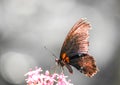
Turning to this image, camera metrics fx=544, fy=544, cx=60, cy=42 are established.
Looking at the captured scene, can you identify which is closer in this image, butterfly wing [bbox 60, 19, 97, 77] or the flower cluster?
the flower cluster

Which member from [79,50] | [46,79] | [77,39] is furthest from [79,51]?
[46,79]

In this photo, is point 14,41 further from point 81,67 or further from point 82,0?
point 81,67

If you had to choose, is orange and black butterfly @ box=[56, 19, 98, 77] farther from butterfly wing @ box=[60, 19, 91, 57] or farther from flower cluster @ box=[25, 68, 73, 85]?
flower cluster @ box=[25, 68, 73, 85]

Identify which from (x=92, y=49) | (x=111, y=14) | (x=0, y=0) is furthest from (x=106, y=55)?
(x=0, y=0)

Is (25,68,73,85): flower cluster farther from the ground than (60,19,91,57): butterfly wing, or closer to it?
closer to it

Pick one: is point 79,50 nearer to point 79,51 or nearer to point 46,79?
point 79,51

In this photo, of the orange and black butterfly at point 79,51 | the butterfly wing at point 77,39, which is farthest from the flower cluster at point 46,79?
the butterfly wing at point 77,39

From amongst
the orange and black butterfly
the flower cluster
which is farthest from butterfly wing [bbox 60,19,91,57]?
the flower cluster

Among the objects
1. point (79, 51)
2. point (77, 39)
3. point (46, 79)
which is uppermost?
point (77, 39)
